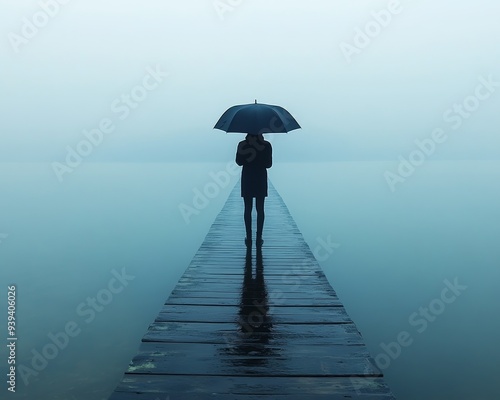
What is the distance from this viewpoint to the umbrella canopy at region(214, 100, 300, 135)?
19.4 ft

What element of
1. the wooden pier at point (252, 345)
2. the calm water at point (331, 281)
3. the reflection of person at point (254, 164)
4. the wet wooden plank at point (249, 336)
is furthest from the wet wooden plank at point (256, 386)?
the calm water at point (331, 281)

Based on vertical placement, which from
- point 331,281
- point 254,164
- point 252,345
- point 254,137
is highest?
point 254,137

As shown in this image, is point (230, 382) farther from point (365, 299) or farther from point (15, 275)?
point (15, 275)

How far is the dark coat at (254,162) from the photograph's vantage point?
6320mm

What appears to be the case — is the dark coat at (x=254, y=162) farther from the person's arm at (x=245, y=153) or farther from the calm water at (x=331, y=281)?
the calm water at (x=331, y=281)

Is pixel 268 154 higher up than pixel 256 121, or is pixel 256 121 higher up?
pixel 256 121

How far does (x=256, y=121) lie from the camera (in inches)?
234

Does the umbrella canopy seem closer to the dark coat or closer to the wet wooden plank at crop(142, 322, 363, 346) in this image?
the dark coat

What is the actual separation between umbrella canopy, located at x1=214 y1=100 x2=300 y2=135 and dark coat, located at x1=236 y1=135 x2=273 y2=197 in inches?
12.2

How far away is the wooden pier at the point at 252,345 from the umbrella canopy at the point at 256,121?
196cm

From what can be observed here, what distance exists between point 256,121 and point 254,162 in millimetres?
713

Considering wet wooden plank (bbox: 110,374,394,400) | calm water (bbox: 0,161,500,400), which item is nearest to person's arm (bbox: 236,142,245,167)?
wet wooden plank (bbox: 110,374,394,400)

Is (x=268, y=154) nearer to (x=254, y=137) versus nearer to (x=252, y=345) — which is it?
(x=254, y=137)

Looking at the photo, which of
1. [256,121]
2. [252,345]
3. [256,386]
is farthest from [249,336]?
[256,121]
